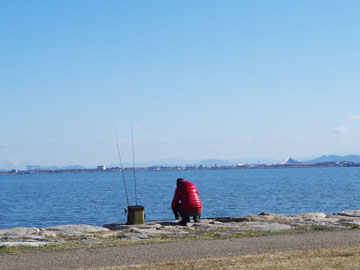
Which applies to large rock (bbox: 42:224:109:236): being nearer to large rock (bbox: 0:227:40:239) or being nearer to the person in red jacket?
large rock (bbox: 0:227:40:239)

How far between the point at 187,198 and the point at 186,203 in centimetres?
16

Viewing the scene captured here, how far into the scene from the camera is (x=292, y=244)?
509 inches

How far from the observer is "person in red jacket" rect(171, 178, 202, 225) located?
1770cm

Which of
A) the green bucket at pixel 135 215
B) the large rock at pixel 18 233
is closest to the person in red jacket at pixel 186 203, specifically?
the green bucket at pixel 135 215

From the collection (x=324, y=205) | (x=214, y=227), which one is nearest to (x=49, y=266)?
(x=214, y=227)

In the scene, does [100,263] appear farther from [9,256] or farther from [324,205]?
[324,205]

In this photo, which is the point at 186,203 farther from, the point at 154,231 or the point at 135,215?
the point at 154,231

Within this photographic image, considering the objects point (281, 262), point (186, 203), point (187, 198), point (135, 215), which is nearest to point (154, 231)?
point (186, 203)

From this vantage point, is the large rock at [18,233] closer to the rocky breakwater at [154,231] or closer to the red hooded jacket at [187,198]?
the rocky breakwater at [154,231]

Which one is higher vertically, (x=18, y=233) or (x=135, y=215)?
(x=135, y=215)

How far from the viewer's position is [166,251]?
12141mm

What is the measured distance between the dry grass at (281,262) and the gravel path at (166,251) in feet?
2.42

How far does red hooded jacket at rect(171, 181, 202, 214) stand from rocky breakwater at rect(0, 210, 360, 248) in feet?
1.50

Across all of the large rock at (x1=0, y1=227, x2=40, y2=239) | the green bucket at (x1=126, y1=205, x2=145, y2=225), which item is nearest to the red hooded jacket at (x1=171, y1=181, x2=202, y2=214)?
the green bucket at (x1=126, y1=205, x2=145, y2=225)
